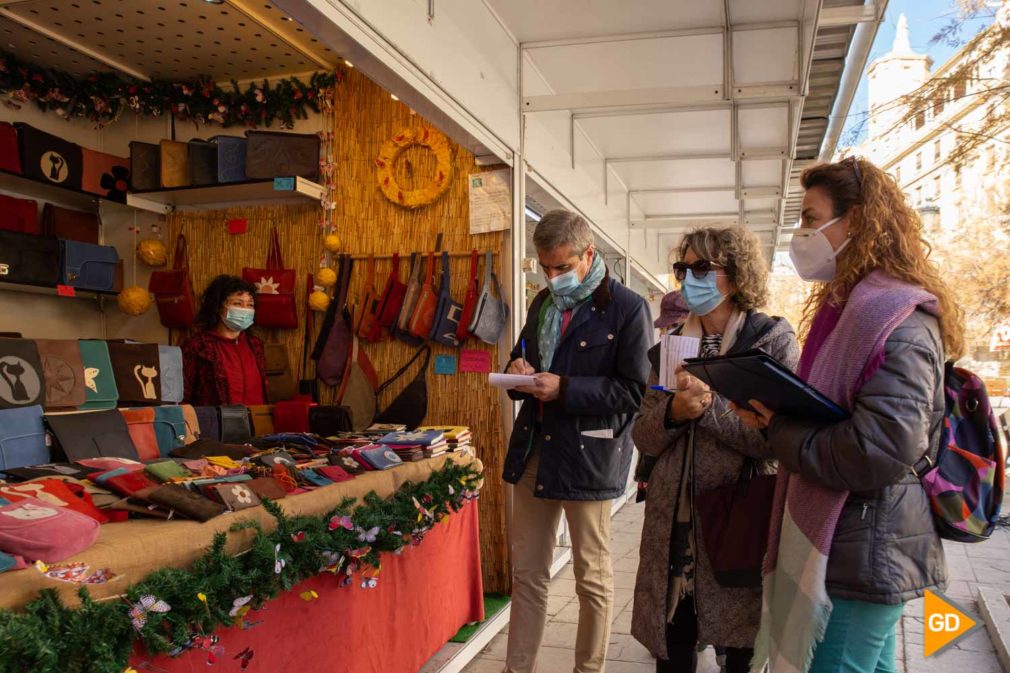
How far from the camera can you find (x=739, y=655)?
216 centimetres

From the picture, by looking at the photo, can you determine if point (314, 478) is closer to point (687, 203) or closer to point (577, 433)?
point (577, 433)

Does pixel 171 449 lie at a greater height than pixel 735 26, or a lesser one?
lesser

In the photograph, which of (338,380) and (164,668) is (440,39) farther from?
(164,668)

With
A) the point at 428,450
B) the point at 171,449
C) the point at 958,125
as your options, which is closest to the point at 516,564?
the point at 428,450

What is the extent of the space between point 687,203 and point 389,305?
235 inches

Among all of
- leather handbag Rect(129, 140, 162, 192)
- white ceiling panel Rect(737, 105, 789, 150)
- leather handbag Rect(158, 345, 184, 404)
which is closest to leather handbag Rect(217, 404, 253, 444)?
leather handbag Rect(158, 345, 184, 404)

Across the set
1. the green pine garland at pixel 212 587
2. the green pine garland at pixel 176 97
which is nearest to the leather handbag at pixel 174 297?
Answer: the green pine garland at pixel 176 97

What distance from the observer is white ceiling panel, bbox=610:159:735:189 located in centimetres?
716

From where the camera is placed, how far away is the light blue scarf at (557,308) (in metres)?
2.79

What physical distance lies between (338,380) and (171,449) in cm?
140

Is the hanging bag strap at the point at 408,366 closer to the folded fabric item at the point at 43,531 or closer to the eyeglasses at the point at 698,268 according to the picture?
the eyeglasses at the point at 698,268

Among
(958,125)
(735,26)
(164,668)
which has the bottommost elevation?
(164,668)

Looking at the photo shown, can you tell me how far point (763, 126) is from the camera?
19.8 feet

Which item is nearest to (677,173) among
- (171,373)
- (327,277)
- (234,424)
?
(327,277)
